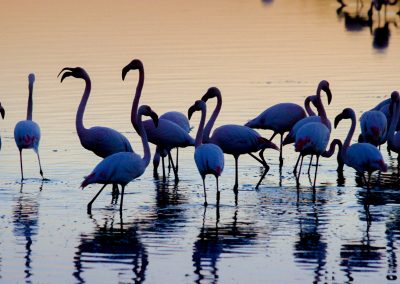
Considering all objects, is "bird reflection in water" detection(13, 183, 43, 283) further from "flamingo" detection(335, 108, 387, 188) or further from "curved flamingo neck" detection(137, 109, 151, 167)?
"flamingo" detection(335, 108, 387, 188)

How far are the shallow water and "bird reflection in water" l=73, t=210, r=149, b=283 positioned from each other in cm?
2

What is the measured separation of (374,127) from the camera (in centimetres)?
1338

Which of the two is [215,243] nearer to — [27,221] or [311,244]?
[311,244]

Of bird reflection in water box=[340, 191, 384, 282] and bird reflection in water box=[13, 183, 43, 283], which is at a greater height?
bird reflection in water box=[13, 183, 43, 283]

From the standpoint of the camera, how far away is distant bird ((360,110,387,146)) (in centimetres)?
1338

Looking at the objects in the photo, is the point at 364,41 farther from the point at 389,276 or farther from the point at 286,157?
the point at 389,276

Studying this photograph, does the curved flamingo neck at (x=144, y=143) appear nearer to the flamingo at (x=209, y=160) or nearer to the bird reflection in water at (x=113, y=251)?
the flamingo at (x=209, y=160)

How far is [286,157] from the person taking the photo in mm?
14664

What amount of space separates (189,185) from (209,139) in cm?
56

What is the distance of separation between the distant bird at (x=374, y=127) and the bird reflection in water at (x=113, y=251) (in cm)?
380

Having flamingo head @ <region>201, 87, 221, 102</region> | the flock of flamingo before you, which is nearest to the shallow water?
the flock of flamingo

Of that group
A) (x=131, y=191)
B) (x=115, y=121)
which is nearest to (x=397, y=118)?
(x=131, y=191)

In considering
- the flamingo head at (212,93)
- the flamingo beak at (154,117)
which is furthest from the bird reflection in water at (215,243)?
the flamingo head at (212,93)

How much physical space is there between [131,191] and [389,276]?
13.8ft
